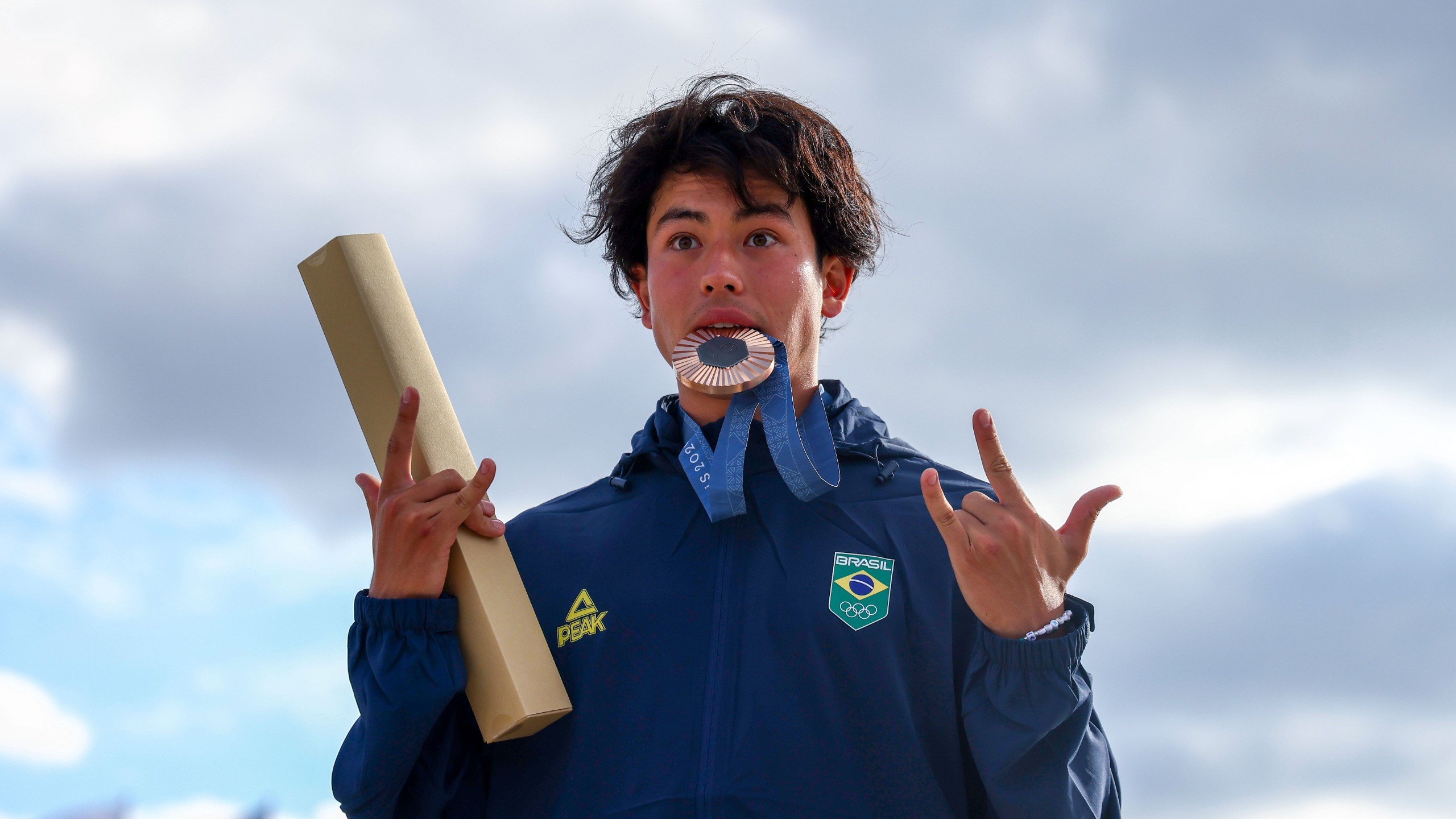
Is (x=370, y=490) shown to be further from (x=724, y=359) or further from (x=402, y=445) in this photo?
(x=724, y=359)

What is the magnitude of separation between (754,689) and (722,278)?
1433 millimetres

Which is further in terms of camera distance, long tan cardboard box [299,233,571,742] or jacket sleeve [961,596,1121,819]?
long tan cardboard box [299,233,571,742]

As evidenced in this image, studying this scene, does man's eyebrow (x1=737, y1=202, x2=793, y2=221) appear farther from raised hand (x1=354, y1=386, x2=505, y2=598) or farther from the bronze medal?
raised hand (x1=354, y1=386, x2=505, y2=598)

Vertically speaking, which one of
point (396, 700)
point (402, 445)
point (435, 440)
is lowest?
point (396, 700)

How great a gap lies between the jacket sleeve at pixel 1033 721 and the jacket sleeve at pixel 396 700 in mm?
1638

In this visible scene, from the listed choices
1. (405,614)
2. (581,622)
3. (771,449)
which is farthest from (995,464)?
(405,614)

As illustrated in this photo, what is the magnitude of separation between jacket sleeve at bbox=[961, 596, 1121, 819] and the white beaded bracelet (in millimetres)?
35

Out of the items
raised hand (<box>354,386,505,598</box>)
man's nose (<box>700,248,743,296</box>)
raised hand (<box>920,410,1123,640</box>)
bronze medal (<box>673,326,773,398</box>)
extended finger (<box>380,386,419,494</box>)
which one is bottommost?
raised hand (<box>920,410,1123,640</box>)

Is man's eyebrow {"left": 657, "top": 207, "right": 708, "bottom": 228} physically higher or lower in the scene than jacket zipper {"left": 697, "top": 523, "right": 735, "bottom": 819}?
higher

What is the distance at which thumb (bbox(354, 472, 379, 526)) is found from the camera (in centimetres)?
402

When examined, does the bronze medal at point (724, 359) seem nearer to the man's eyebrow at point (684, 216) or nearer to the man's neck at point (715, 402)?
the man's neck at point (715, 402)

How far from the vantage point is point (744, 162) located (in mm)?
4668

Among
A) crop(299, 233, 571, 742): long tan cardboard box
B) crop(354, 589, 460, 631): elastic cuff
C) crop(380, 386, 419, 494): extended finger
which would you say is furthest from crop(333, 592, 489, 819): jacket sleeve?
crop(380, 386, 419, 494): extended finger

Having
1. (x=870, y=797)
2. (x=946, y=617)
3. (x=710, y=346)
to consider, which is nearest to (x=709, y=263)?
(x=710, y=346)
